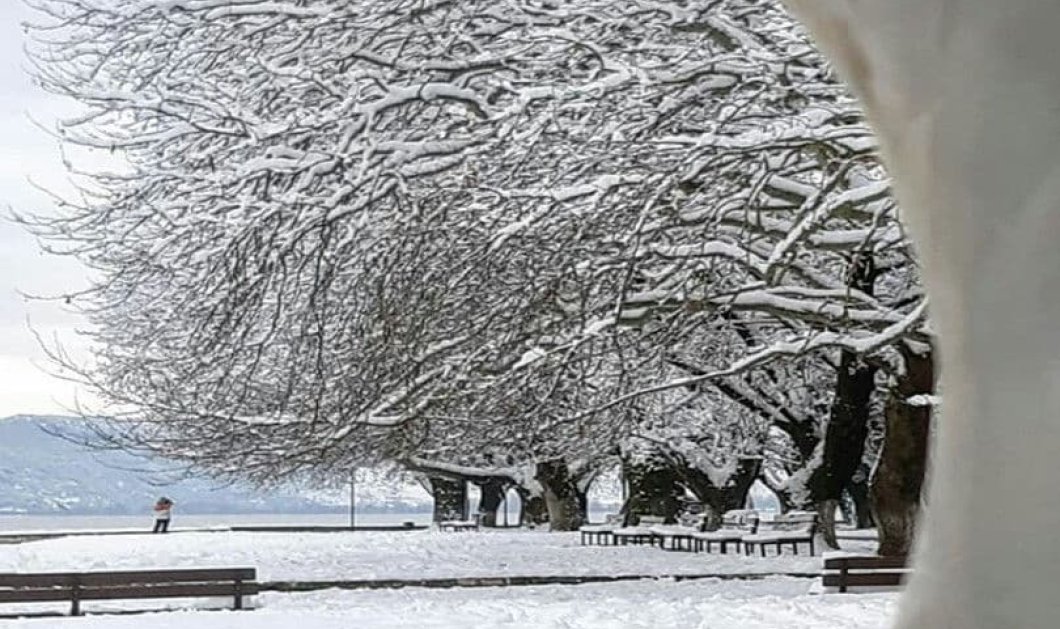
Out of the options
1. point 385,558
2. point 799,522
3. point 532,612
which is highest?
point 799,522

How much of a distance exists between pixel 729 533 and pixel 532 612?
47.6 feet

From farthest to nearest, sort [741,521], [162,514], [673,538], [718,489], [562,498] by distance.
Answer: [562,498] → [162,514] → [718,489] → [741,521] → [673,538]

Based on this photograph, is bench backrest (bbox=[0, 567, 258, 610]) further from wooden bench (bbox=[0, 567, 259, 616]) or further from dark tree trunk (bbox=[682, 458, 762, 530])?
dark tree trunk (bbox=[682, 458, 762, 530])

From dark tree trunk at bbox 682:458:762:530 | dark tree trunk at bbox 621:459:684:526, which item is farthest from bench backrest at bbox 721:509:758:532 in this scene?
dark tree trunk at bbox 621:459:684:526

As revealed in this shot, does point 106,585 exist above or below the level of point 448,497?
below

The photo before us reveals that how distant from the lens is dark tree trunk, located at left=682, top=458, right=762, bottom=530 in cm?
3497

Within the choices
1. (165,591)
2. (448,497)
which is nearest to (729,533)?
(165,591)

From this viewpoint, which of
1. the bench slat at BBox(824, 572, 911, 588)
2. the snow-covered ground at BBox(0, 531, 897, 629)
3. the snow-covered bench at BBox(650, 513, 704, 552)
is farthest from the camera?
the snow-covered bench at BBox(650, 513, 704, 552)

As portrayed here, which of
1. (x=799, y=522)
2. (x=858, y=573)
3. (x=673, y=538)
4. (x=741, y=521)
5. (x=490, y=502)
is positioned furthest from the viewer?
(x=490, y=502)

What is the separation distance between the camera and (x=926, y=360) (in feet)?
59.9

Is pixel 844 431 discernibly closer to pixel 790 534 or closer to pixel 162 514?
pixel 790 534

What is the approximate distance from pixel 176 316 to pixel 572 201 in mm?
5592

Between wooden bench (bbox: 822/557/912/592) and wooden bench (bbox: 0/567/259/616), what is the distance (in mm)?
6919

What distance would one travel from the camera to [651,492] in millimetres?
39438
